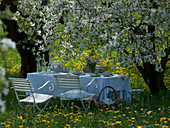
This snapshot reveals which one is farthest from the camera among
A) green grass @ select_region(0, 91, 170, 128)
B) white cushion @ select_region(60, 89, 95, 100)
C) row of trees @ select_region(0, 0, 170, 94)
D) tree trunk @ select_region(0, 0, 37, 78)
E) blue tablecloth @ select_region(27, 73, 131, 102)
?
tree trunk @ select_region(0, 0, 37, 78)

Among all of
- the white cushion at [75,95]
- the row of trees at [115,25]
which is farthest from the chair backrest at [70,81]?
the row of trees at [115,25]

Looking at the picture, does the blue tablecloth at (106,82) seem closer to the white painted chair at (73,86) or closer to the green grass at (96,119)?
the white painted chair at (73,86)

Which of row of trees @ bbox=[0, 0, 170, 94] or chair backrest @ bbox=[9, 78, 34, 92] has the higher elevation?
row of trees @ bbox=[0, 0, 170, 94]

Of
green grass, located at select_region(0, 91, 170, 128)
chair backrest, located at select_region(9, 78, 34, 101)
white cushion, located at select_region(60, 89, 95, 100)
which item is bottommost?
green grass, located at select_region(0, 91, 170, 128)

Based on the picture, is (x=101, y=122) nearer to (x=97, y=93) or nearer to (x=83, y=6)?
(x=97, y=93)

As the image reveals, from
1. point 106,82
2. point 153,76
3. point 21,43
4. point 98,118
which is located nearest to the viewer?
point 98,118

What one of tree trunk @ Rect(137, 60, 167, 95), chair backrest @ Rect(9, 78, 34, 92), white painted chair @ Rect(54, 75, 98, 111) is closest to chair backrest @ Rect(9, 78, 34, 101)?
chair backrest @ Rect(9, 78, 34, 92)

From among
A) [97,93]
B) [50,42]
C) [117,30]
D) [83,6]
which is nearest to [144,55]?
[117,30]

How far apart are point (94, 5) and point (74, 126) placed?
2704 millimetres

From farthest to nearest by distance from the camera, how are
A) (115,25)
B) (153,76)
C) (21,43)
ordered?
(21,43) < (153,76) < (115,25)

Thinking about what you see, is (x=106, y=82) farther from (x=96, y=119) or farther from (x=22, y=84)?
(x=22, y=84)

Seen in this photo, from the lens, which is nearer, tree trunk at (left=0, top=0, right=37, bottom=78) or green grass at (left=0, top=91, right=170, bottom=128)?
green grass at (left=0, top=91, right=170, bottom=128)

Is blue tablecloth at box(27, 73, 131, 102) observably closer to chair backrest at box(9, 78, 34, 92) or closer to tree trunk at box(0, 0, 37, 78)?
chair backrest at box(9, 78, 34, 92)

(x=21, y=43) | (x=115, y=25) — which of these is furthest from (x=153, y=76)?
(x=21, y=43)
